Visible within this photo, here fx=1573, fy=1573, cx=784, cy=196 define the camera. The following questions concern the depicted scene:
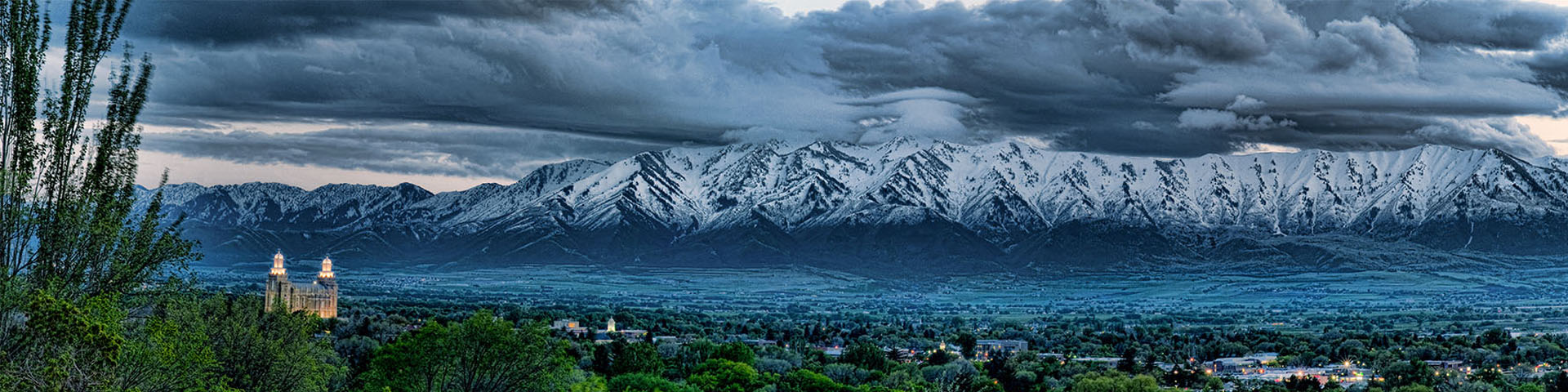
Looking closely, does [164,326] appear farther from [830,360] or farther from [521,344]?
Answer: [830,360]

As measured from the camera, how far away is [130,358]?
29.0m

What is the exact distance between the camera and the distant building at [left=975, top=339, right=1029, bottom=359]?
14738 centimetres

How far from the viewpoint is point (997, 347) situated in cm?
15975

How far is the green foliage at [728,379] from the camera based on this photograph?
76375mm

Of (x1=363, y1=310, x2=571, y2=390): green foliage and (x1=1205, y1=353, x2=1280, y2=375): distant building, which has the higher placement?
(x1=363, y1=310, x2=571, y2=390): green foliage

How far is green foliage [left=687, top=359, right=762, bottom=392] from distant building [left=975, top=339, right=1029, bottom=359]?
6167cm

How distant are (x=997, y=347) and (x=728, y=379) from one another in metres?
84.4

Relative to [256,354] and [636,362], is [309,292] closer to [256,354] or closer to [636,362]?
[636,362]

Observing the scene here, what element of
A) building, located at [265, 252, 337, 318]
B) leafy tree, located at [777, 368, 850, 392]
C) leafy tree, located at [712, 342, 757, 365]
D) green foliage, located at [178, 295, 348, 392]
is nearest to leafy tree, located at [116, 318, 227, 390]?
green foliage, located at [178, 295, 348, 392]

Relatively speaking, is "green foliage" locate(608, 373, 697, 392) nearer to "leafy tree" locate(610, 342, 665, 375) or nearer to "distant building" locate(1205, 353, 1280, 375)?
"leafy tree" locate(610, 342, 665, 375)

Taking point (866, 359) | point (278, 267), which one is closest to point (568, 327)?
point (278, 267)

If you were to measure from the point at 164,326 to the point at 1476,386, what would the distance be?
8282 centimetres

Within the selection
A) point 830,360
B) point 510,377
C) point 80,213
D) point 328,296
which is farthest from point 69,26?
point 328,296

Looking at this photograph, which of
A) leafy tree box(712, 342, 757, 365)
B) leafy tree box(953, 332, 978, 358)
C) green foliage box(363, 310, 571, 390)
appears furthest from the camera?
leafy tree box(953, 332, 978, 358)
